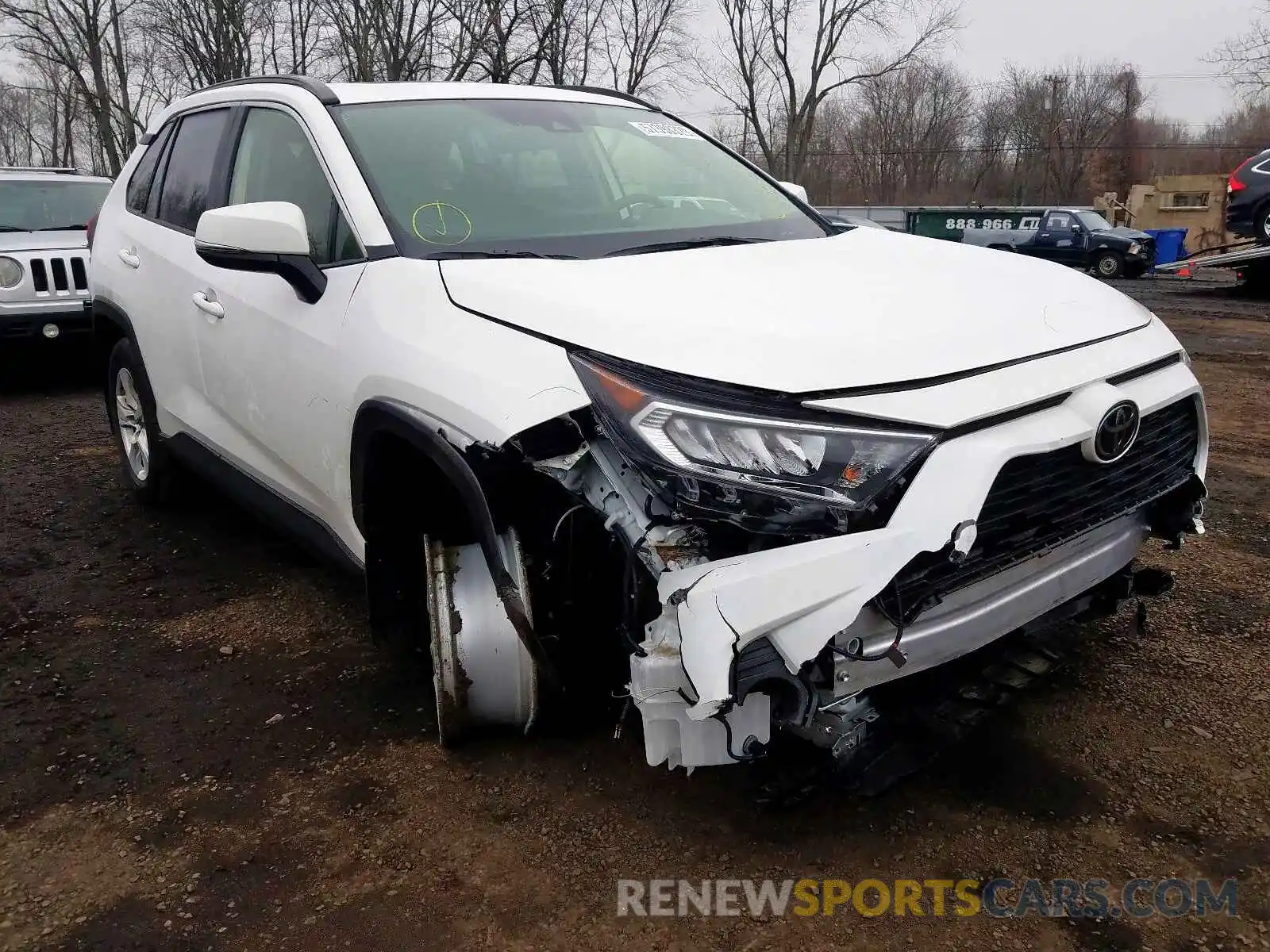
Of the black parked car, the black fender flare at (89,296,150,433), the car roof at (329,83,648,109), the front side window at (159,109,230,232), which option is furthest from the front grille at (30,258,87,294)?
the black parked car

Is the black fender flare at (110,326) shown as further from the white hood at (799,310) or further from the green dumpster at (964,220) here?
the green dumpster at (964,220)

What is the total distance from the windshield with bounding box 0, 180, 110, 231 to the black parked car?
1486cm

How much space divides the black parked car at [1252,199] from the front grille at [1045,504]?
14572mm

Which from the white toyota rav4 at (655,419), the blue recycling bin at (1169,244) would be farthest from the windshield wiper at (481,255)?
the blue recycling bin at (1169,244)

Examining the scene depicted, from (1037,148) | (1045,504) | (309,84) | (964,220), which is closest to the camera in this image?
(1045,504)

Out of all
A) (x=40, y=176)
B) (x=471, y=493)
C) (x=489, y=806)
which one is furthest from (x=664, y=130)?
(x=40, y=176)

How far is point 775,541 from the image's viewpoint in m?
1.85

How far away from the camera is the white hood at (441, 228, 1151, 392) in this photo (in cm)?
194

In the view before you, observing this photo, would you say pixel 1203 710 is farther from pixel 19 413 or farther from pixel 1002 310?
pixel 19 413

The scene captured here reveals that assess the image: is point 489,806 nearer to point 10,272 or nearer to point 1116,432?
point 1116,432

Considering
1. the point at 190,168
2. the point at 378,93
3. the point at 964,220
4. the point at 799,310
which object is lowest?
the point at 799,310

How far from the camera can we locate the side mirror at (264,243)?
8.54 feet
